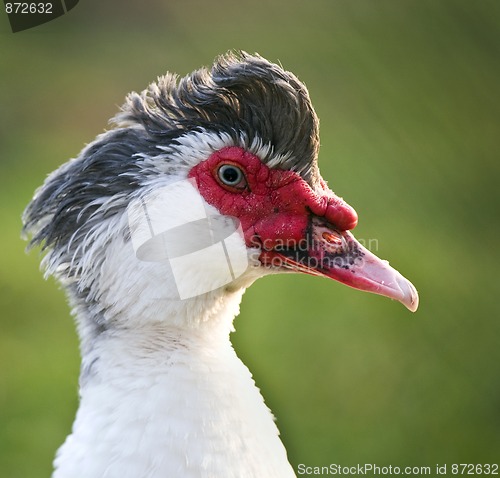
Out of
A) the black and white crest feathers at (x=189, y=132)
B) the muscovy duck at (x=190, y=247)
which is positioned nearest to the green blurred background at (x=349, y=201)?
the muscovy duck at (x=190, y=247)

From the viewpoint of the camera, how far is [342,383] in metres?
4.46

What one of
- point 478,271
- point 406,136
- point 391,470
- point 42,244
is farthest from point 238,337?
point 42,244

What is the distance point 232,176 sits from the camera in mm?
1904

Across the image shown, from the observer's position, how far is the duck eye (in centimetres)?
189

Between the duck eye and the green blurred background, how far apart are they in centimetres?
239

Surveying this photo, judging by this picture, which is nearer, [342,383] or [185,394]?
[185,394]

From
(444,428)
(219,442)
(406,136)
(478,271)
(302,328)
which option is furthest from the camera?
(406,136)

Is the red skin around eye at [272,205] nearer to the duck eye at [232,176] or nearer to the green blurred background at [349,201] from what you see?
the duck eye at [232,176]

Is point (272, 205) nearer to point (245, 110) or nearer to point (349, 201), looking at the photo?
point (245, 110)

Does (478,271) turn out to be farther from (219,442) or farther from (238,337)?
(219,442)

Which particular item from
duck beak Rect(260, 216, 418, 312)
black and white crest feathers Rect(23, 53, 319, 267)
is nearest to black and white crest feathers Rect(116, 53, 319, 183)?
black and white crest feathers Rect(23, 53, 319, 267)

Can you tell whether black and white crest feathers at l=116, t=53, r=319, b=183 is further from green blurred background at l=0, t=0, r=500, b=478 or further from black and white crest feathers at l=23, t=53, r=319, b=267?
Result: green blurred background at l=0, t=0, r=500, b=478

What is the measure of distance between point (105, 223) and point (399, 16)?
449 cm

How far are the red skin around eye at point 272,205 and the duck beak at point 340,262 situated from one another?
22 millimetres
